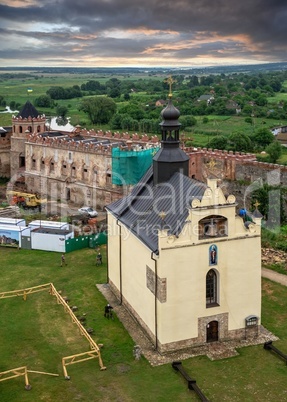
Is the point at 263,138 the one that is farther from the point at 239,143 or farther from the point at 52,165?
the point at 52,165

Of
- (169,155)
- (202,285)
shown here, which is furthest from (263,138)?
(202,285)

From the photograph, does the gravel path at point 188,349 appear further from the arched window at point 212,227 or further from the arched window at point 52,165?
the arched window at point 52,165

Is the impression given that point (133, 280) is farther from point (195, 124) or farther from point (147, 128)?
point (195, 124)

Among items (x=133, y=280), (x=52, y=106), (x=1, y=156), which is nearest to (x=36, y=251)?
(x=133, y=280)

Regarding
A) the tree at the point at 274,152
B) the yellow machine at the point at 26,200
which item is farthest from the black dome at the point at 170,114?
the tree at the point at 274,152

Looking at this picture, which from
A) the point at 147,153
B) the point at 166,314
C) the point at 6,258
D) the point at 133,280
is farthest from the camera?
the point at 147,153

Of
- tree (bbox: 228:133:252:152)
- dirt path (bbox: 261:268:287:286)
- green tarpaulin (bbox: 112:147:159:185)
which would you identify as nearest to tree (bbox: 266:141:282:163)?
tree (bbox: 228:133:252:152)

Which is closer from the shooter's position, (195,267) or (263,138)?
(195,267)
